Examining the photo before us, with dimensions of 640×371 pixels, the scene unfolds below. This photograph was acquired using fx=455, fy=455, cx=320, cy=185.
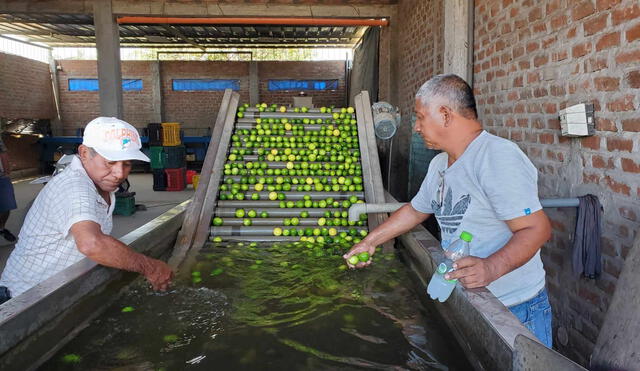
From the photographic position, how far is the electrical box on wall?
268 cm

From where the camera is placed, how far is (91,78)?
Result: 1841 centimetres

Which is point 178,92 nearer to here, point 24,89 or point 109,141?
point 24,89

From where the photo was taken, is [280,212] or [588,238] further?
[280,212]

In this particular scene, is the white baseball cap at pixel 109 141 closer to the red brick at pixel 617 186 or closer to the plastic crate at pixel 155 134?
the red brick at pixel 617 186

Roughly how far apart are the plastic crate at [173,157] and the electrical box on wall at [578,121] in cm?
1067

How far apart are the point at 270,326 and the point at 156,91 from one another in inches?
686

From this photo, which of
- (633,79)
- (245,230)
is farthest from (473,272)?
(245,230)

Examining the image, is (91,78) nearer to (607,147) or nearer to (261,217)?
(261,217)

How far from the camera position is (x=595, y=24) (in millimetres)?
2666

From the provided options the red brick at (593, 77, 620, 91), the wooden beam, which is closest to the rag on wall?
the red brick at (593, 77, 620, 91)

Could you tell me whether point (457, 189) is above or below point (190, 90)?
below

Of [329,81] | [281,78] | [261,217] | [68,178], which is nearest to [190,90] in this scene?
[281,78]

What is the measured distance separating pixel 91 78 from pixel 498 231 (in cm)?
1970

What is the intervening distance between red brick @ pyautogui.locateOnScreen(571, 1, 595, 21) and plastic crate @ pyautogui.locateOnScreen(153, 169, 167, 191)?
36.1 ft
